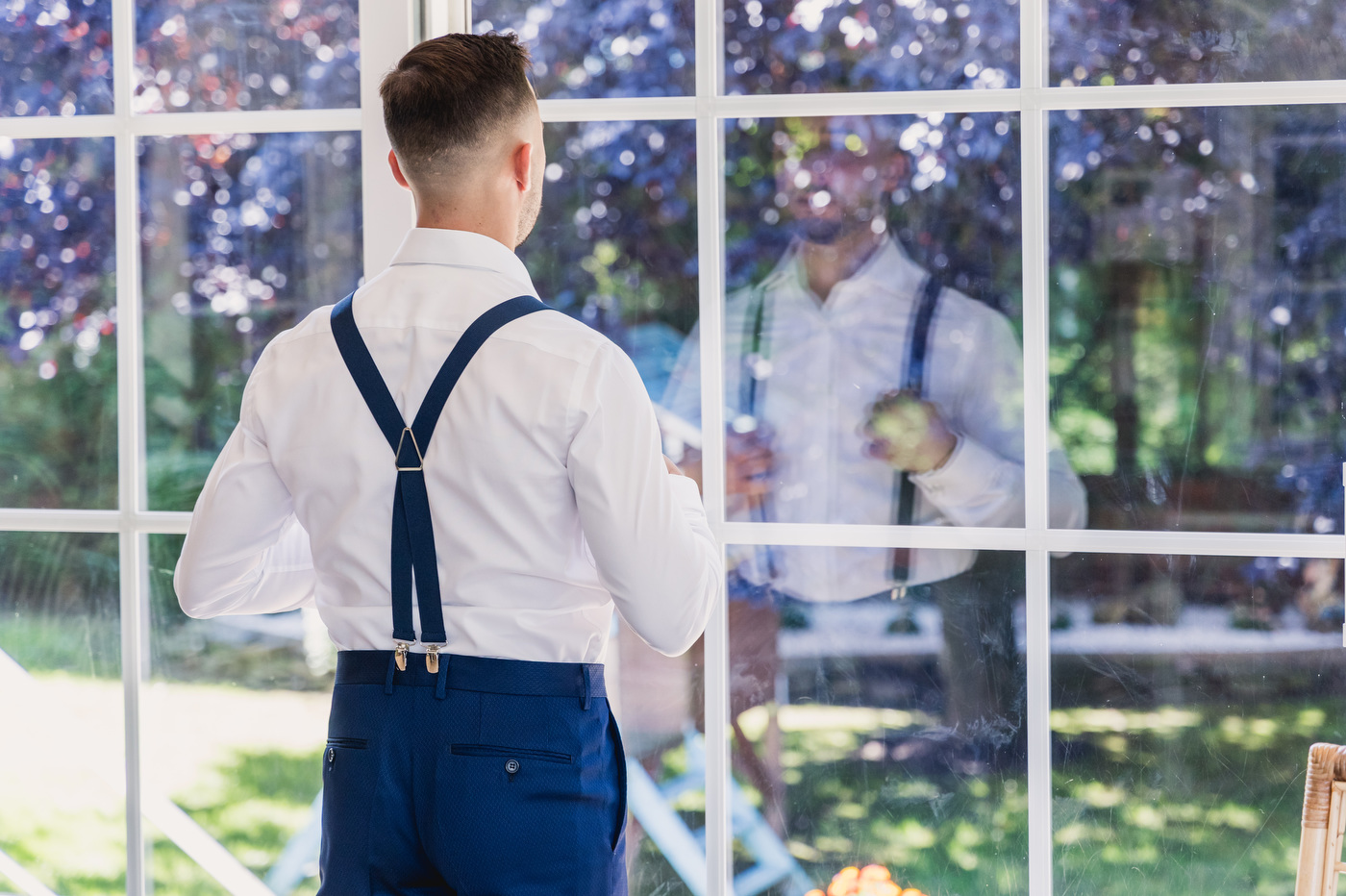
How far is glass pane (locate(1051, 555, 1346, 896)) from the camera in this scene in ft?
5.50

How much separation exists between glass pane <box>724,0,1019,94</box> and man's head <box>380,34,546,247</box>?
0.61 m

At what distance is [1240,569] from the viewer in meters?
1.68

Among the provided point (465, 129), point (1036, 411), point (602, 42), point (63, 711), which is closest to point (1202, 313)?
point (1036, 411)

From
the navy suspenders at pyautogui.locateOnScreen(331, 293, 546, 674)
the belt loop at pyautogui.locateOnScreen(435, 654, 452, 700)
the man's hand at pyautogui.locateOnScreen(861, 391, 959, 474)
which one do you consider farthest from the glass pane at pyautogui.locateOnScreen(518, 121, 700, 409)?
the belt loop at pyautogui.locateOnScreen(435, 654, 452, 700)

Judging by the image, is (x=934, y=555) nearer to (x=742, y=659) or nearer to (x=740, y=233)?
(x=742, y=659)

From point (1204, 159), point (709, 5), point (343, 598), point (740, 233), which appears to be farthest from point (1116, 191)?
point (343, 598)

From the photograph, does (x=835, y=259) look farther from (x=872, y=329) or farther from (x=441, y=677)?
(x=441, y=677)

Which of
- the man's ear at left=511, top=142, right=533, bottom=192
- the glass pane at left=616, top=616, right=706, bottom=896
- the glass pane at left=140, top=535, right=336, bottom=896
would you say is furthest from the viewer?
the glass pane at left=140, top=535, right=336, bottom=896

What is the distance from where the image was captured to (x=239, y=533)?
1.27m

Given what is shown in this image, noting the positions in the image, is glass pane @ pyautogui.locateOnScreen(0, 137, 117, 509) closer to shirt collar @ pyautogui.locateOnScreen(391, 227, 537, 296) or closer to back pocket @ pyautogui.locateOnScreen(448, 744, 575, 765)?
shirt collar @ pyautogui.locateOnScreen(391, 227, 537, 296)

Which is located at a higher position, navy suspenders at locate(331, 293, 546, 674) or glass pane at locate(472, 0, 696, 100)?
glass pane at locate(472, 0, 696, 100)

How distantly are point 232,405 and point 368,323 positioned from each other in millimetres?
880

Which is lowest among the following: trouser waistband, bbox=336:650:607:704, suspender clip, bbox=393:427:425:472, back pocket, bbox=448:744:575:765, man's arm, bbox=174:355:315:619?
back pocket, bbox=448:744:575:765

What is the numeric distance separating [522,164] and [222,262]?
3.01 ft
